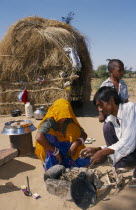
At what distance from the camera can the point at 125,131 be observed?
8.18 feet

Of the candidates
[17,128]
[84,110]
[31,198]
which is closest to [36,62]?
[84,110]

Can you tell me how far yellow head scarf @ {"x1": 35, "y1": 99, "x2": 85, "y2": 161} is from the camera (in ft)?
9.05

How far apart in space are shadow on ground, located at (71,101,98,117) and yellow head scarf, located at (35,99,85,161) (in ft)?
14.8

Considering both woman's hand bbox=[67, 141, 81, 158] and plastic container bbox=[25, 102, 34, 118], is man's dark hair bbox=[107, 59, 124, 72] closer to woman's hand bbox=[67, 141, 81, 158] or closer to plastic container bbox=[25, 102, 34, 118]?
woman's hand bbox=[67, 141, 81, 158]

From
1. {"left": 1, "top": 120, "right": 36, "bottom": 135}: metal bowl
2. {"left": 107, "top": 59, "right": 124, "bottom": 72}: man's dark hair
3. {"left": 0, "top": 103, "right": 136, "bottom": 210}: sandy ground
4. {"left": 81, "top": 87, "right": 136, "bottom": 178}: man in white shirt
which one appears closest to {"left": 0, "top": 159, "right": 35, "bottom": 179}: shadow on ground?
{"left": 0, "top": 103, "right": 136, "bottom": 210}: sandy ground

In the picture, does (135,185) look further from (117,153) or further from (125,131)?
(125,131)

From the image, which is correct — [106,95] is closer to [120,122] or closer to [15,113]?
[120,122]

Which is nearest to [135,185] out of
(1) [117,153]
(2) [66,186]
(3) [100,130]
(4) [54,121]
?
(1) [117,153]

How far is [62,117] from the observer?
274 cm

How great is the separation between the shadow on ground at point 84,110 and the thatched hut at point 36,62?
0.85 meters

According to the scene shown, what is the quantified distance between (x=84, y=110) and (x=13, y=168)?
525 centimetres

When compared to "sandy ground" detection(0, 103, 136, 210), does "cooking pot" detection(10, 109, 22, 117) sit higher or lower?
higher

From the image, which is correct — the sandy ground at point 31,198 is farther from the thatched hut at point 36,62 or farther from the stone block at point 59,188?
the thatched hut at point 36,62

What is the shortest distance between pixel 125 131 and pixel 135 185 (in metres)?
0.70
